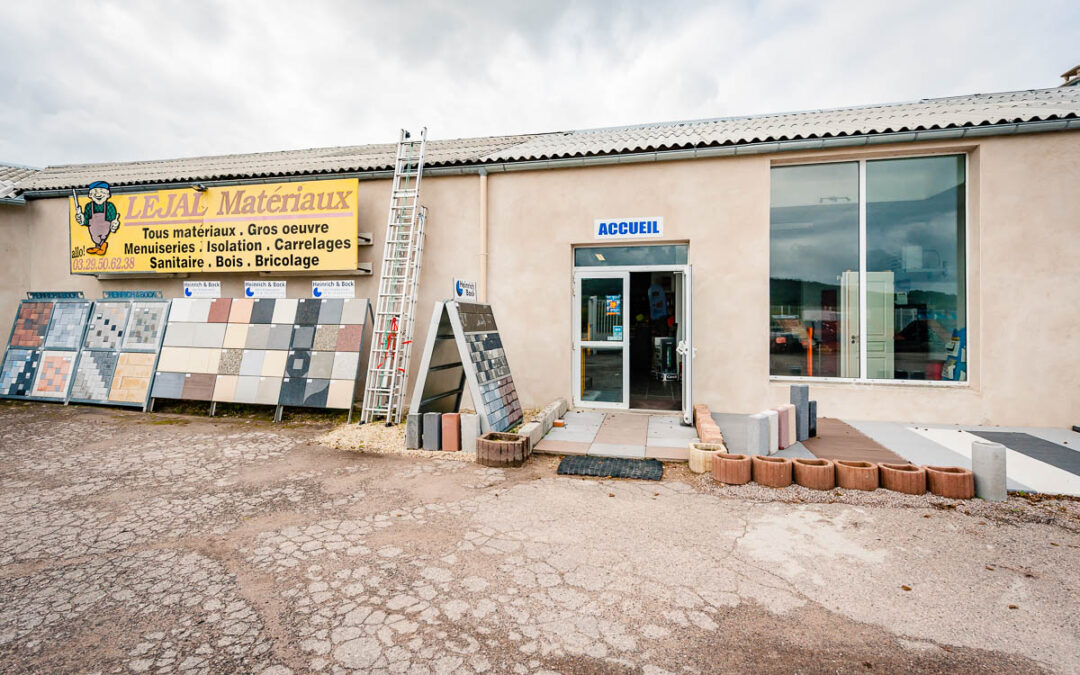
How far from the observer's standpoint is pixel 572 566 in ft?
11.1

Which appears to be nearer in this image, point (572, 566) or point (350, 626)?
point (350, 626)

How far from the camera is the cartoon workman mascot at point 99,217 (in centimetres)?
995

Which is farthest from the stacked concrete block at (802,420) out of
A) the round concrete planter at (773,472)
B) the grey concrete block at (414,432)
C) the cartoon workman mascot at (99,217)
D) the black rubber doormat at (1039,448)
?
the cartoon workman mascot at (99,217)

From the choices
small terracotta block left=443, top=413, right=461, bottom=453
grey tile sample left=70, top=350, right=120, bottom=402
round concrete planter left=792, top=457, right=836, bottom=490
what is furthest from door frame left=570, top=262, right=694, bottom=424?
grey tile sample left=70, top=350, right=120, bottom=402

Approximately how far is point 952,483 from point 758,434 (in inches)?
65.0

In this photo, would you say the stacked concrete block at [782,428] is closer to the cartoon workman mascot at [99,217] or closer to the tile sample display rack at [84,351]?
the tile sample display rack at [84,351]

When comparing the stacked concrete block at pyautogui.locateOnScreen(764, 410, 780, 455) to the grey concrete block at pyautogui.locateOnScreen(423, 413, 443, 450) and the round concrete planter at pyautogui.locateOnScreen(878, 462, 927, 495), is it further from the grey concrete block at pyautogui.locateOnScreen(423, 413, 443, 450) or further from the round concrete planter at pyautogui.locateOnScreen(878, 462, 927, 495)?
the grey concrete block at pyautogui.locateOnScreen(423, 413, 443, 450)

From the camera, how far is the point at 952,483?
4.50 metres

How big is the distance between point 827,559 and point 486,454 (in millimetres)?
3435

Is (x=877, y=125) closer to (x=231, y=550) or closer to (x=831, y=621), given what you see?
(x=831, y=621)

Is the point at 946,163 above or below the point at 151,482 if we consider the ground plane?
above

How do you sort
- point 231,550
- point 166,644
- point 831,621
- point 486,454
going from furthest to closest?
point 486,454 < point 231,550 < point 831,621 < point 166,644

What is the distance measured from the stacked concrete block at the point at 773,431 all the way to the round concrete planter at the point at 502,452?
2.72 m

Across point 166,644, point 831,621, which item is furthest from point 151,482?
point 831,621
